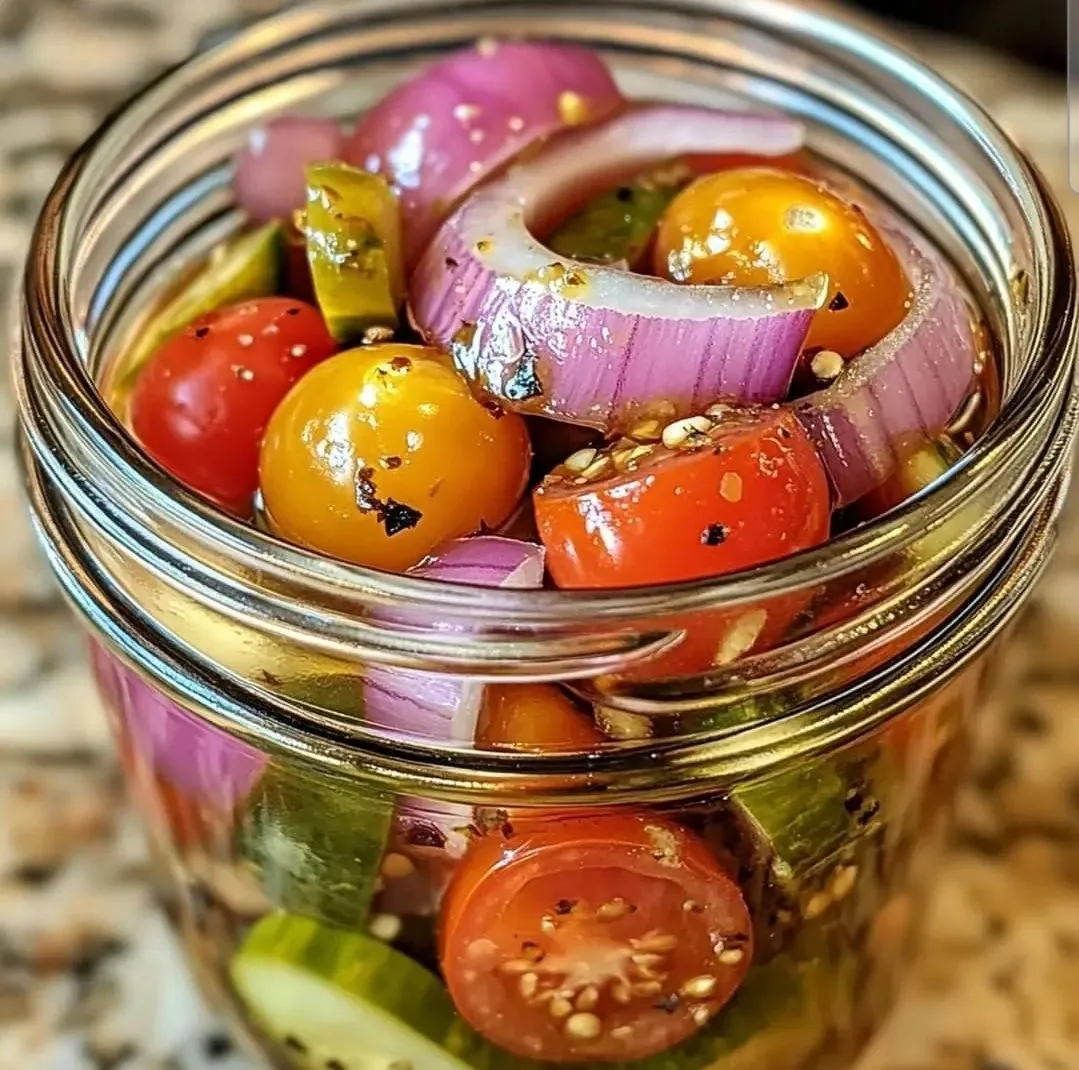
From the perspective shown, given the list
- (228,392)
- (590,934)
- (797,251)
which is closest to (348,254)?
(228,392)

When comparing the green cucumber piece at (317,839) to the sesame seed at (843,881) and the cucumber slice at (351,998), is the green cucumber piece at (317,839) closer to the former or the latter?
the cucumber slice at (351,998)

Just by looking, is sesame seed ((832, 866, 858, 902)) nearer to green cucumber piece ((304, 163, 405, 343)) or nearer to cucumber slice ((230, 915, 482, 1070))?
cucumber slice ((230, 915, 482, 1070))

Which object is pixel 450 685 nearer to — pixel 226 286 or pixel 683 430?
pixel 683 430

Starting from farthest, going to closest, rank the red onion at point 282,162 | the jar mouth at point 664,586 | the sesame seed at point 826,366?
the red onion at point 282,162 → the sesame seed at point 826,366 → the jar mouth at point 664,586

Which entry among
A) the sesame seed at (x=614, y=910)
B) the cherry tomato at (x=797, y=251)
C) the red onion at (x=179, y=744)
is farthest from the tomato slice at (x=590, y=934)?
the cherry tomato at (x=797, y=251)

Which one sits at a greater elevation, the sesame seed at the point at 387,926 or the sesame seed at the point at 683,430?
the sesame seed at the point at 683,430

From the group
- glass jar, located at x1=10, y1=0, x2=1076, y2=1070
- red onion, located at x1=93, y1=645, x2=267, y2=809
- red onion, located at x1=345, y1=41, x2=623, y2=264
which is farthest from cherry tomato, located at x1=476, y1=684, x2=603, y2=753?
red onion, located at x1=345, y1=41, x2=623, y2=264

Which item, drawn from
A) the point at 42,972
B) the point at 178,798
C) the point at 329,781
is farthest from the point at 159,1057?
the point at 329,781
